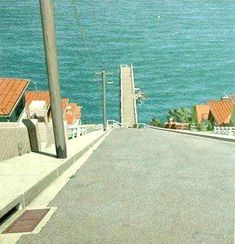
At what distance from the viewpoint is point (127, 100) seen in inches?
3728

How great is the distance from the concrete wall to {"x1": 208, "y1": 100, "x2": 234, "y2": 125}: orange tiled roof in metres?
54.9

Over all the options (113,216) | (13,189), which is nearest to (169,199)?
(113,216)

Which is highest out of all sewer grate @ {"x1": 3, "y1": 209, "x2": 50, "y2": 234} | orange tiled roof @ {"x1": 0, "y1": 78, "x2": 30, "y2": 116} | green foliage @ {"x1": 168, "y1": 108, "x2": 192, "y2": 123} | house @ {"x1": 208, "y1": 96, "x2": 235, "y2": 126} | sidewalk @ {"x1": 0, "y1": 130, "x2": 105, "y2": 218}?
orange tiled roof @ {"x1": 0, "y1": 78, "x2": 30, "y2": 116}

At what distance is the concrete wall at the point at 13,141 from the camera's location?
9253 millimetres

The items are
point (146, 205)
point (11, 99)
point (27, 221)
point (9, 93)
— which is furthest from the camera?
point (9, 93)

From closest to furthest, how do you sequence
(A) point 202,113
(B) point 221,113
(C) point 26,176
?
(C) point 26,176
(B) point 221,113
(A) point 202,113

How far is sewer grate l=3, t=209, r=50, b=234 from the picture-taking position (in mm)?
5000

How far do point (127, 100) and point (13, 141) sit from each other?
84.8 m

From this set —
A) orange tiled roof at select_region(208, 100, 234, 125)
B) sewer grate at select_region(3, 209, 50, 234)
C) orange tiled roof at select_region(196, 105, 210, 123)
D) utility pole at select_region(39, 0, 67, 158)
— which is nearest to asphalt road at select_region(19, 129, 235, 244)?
sewer grate at select_region(3, 209, 50, 234)

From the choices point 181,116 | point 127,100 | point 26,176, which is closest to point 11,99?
point 26,176

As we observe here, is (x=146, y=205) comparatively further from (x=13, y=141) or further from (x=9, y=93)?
(x=9, y=93)

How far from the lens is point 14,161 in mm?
8797

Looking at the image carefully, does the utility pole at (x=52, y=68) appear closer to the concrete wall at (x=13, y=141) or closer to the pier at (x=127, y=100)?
the concrete wall at (x=13, y=141)

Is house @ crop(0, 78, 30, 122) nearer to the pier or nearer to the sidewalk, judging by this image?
the sidewalk
